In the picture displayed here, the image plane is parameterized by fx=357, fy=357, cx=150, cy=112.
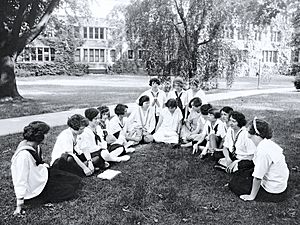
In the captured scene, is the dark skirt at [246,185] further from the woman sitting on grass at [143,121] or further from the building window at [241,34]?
the building window at [241,34]

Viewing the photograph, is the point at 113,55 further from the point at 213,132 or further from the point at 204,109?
the point at 213,132

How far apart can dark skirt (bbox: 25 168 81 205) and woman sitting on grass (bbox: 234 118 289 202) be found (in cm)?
234

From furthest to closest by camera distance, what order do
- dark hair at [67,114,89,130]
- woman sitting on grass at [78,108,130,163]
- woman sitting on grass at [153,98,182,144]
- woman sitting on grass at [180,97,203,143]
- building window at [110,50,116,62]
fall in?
building window at [110,50,116,62] → woman sitting on grass at [153,98,182,144] → woman sitting on grass at [180,97,203,143] → woman sitting on grass at [78,108,130,163] → dark hair at [67,114,89,130]

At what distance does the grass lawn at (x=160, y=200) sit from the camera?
4.33 meters

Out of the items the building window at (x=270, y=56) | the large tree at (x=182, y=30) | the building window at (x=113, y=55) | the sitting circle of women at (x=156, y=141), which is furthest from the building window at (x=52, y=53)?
the sitting circle of women at (x=156, y=141)

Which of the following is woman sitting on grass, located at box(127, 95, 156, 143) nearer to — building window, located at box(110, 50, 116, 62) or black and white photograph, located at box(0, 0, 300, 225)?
black and white photograph, located at box(0, 0, 300, 225)

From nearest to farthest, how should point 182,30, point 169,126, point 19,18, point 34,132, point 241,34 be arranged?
1. point 34,132
2. point 169,126
3. point 19,18
4. point 182,30
5. point 241,34

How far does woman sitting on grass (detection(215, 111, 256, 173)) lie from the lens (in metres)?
5.42

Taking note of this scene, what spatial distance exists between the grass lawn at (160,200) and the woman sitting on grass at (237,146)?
31 centimetres

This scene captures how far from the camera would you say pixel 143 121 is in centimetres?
807

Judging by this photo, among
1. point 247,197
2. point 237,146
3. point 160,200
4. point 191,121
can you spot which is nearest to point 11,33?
point 191,121

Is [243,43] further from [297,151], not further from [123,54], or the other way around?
[123,54]

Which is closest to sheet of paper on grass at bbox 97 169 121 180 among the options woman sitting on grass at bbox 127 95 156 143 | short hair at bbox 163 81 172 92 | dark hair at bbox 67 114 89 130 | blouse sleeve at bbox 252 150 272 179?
dark hair at bbox 67 114 89 130

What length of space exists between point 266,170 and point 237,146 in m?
0.96
